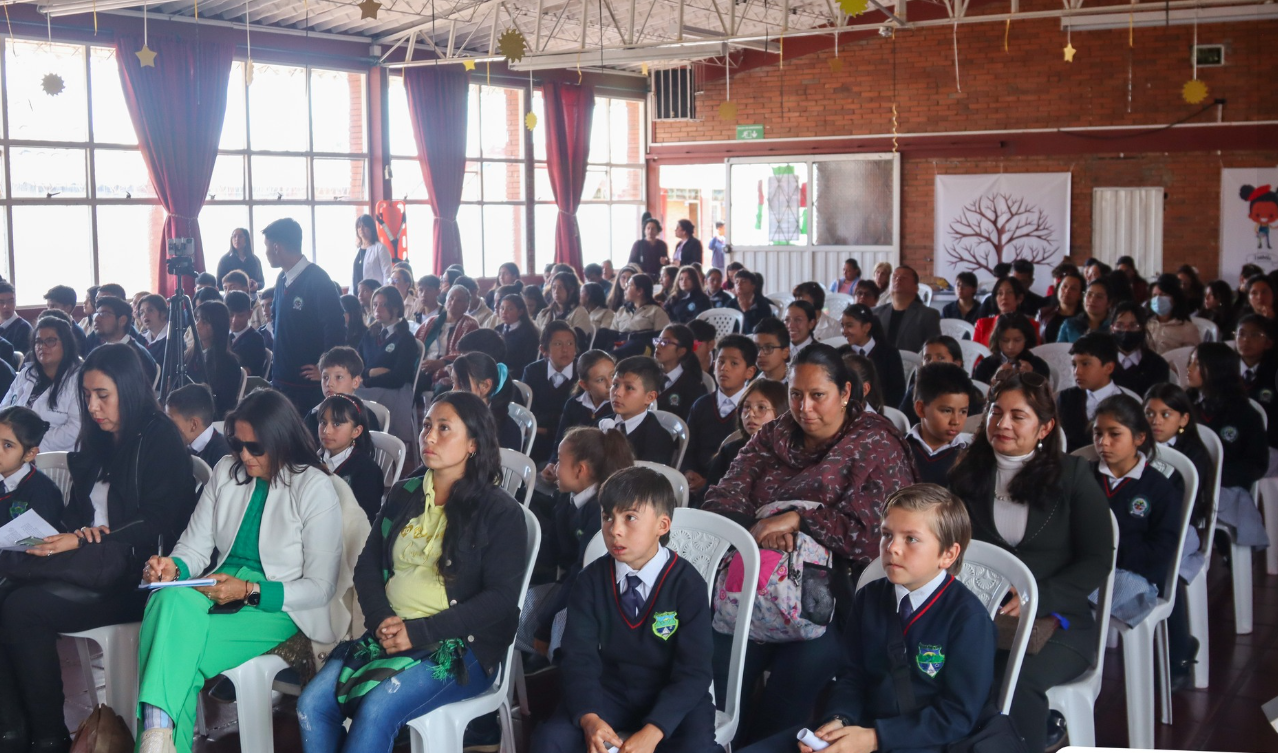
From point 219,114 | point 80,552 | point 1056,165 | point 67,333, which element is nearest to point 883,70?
point 1056,165

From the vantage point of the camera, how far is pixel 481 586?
281cm

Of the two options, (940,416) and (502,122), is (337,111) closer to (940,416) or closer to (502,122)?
(502,122)

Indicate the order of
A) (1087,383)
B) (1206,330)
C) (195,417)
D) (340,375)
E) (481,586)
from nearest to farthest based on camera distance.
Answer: (481,586) → (195,417) → (1087,383) → (340,375) → (1206,330)

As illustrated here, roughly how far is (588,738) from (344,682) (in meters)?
0.69

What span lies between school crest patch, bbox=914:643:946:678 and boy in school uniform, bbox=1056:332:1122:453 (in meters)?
2.48

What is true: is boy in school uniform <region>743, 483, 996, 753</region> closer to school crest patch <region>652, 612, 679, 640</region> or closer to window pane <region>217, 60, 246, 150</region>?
school crest patch <region>652, 612, 679, 640</region>

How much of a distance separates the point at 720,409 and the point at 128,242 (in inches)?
309

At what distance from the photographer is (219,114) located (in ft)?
34.3

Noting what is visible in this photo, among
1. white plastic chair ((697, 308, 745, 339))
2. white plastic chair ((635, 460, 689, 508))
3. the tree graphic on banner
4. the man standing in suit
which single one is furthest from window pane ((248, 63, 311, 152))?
white plastic chair ((635, 460, 689, 508))

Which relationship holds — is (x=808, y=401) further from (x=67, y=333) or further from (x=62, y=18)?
(x=62, y=18)

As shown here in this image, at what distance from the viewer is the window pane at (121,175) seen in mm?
10031

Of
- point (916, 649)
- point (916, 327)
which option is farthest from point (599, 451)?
point (916, 327)

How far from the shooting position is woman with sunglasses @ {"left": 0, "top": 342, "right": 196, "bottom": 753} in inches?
123

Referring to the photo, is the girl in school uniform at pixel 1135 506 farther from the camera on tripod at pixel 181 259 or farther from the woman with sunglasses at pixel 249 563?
the camera on tripod at pixel 181 259
